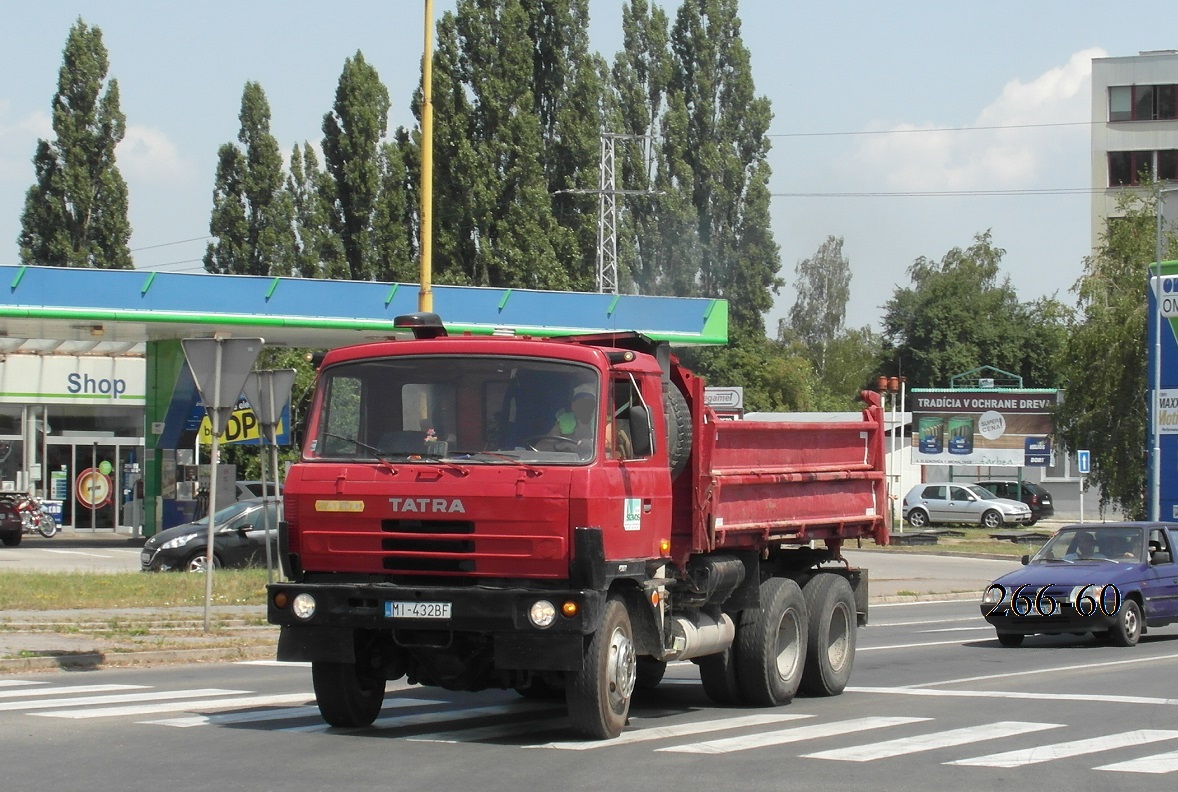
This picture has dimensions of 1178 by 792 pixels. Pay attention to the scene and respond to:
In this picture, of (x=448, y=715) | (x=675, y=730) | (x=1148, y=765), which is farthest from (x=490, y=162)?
(x=1148, y=765)

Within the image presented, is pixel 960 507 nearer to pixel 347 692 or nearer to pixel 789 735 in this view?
pixel 789 735

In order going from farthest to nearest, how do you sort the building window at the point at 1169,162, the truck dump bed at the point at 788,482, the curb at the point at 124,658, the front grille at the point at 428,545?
the building window at the point at 1169,162 → the curb at the point at 124,658 → the truck dump bed at the point at 788,482 → the front grille at the point at 428,545

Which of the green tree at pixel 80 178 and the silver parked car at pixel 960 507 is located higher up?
the green tree at pixel 80 178

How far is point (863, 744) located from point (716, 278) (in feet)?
184

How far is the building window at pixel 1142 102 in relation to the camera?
83500 mm

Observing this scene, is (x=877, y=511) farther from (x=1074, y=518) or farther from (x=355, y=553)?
(x=1074, y=518)

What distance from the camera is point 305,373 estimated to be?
45594 mm

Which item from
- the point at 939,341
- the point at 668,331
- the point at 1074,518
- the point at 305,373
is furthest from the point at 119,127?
the point at 939,341

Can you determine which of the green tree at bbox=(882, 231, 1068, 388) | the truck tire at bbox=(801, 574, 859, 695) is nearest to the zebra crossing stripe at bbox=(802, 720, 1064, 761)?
the truck tire at bbox=(801, 574, 859, 695)

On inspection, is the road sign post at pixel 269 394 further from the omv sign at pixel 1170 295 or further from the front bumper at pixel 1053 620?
the omv sign at pixel 1170 295

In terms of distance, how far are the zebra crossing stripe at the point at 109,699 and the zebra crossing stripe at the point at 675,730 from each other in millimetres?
3946

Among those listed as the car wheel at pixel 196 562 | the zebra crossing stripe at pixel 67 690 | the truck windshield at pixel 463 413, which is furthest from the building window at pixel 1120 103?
the truck windshield at pixel 463 413

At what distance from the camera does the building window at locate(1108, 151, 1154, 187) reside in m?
83.9

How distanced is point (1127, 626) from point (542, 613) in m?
11.7
